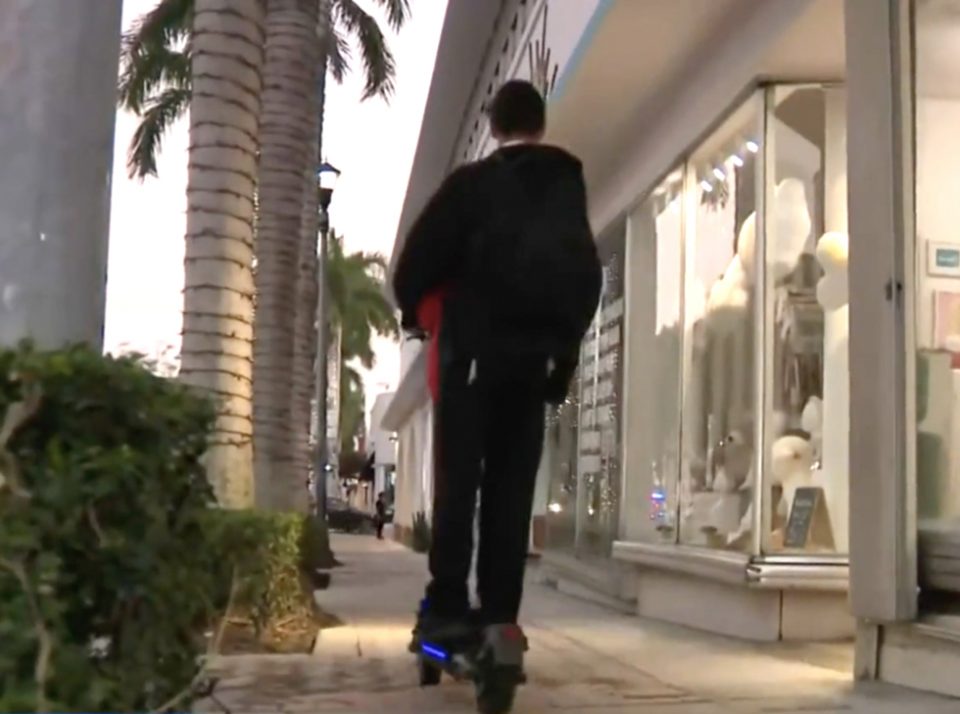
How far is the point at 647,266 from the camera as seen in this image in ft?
34.3

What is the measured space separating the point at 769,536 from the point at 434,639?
3421mm

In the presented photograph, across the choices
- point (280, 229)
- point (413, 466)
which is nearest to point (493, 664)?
point (280, 229)

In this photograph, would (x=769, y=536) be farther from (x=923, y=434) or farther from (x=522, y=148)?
(x=522, y=148)

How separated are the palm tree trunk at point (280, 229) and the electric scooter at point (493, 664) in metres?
6.57

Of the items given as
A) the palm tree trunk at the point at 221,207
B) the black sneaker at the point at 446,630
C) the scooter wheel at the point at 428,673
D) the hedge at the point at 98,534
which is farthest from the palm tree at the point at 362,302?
Answer: the hedge at the point at 98,534

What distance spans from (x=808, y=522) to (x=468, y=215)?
375 centimetres

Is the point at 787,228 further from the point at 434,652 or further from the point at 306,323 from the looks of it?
the point at 306,323

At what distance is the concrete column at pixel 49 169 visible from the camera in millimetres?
Answer: 2883

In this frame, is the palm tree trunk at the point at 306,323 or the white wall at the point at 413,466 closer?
the palm tree trunk at the point at 306,323

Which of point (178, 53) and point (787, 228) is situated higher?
point (178, 53)

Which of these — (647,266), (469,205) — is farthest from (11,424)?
(647,266)

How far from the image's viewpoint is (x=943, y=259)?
212 inches

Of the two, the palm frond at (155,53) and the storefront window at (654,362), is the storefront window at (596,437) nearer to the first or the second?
the storefront window at (654,362)

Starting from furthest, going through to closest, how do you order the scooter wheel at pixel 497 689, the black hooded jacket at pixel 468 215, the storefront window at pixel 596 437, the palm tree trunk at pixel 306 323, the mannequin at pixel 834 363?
the palm tree trunk at pixel 306 323 < the storefront window at pixel 596 437 < the mannequin at pixel 834 363 < the black hooded jacket at pixel 468 215 < the scooter wheel at pixel 497 689
